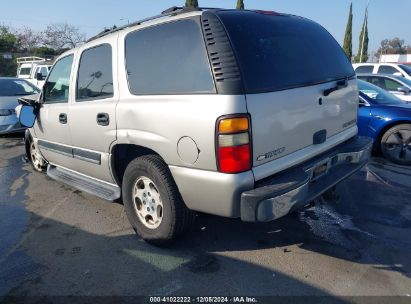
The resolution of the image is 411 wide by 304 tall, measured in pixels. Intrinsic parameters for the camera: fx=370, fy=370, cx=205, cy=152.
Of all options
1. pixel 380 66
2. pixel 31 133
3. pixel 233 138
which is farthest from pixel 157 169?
pixel 380 66

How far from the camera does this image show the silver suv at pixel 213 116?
2734mm

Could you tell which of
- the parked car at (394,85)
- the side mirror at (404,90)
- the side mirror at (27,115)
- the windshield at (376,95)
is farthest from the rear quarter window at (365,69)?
the side mirror at (27,115)

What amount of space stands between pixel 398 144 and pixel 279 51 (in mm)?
4157

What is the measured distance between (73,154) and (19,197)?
1.31m

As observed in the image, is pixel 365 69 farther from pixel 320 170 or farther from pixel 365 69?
pixel 320 170

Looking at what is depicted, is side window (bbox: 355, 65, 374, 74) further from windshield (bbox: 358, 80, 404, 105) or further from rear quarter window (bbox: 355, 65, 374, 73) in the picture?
windshield (bbox: 358, 80, 404, 105)

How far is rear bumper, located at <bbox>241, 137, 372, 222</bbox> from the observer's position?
8.92ft

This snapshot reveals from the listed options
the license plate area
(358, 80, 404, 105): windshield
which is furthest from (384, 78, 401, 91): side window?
the license plate area

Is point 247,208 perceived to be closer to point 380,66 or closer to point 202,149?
point 202,149

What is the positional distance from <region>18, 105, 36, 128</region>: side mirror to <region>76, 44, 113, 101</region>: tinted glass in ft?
4.19

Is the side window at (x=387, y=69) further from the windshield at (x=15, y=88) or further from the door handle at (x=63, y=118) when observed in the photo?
the door handle at (x=63, y=118)

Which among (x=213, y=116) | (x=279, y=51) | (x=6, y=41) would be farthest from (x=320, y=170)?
(x=6, y=41)

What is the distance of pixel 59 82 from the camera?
4703 millimetres

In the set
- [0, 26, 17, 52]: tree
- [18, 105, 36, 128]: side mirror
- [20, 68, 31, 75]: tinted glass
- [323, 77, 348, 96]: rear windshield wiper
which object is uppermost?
[0, 26, 17, 52]: tree
